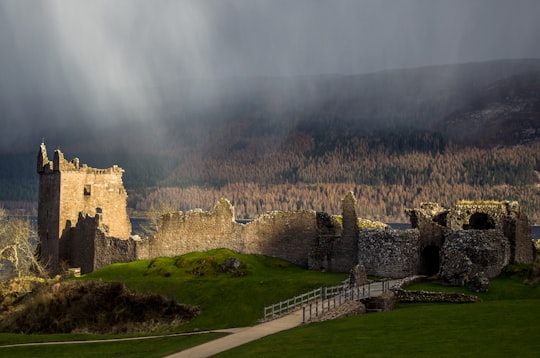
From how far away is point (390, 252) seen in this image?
58188 mm

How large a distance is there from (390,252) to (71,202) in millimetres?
32952

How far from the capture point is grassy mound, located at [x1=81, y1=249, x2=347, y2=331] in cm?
5181

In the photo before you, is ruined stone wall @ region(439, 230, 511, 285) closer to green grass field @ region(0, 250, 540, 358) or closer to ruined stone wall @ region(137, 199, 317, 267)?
green grass field @ region(0, 250, 540, 358)

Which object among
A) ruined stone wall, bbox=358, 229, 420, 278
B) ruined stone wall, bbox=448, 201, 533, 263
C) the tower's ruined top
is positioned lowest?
ruined stone wall, bbox=358, 229, 420, 278

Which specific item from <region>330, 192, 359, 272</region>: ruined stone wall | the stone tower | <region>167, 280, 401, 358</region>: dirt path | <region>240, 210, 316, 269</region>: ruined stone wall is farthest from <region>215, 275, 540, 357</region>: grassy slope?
the stone tower

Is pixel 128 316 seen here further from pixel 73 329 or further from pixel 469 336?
pixel 469 336

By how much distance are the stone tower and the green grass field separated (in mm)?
11278

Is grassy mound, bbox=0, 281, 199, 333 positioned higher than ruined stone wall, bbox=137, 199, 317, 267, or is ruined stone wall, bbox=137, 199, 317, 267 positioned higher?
ruined stone wall, bbox=137, 199, 317, 267

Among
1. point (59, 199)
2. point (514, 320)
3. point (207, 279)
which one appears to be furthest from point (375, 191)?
point (514, 320)

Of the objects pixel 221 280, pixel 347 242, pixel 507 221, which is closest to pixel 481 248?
pixel 507 221

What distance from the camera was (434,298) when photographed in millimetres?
45812

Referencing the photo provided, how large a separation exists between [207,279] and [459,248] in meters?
17.6

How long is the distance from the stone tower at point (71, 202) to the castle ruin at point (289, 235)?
0.09m

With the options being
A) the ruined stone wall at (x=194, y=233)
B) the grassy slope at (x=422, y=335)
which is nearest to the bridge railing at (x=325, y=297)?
the grassy slope at (x=422, y=335)
